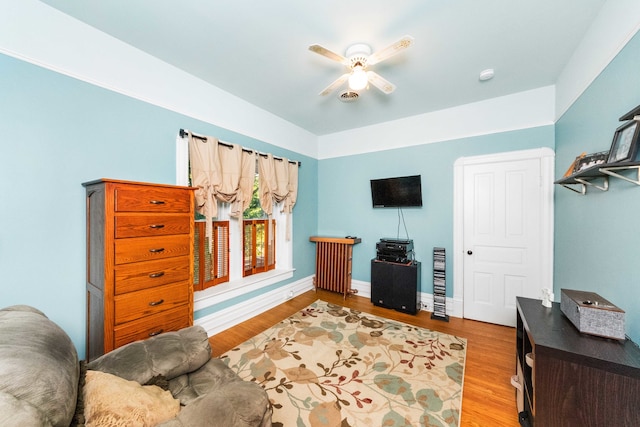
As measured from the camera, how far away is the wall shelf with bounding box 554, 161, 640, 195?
1275mm

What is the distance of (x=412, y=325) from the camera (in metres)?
2.97

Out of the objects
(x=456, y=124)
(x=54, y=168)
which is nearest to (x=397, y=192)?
(x=456, y=124)

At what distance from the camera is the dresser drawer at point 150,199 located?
172cm

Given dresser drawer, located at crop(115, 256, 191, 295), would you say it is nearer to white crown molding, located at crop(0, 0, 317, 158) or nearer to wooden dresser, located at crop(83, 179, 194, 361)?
wooden dresser, located at crop(83, 179, 194, 361)

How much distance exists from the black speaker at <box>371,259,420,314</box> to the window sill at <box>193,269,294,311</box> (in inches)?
52.2

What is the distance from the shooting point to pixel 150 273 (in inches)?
73.7

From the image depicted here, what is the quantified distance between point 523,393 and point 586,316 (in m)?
0.72

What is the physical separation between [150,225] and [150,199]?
0.66 feet

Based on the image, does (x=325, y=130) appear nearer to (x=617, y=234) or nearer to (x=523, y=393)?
(x=617, y=234)

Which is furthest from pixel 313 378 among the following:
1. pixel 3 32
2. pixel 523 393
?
pixel 3 32

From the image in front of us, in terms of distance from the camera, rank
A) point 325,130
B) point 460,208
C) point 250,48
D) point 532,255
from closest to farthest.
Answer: point 250,48
point 532,255
point 460,208
point 325,130

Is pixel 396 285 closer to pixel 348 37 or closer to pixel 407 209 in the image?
pixel 407 209

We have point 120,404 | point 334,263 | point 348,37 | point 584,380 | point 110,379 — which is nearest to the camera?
point 120,404

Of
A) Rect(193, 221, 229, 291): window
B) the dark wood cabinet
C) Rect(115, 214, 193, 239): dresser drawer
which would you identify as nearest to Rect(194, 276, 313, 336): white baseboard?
Rect(193, 221, 229, 291): window
